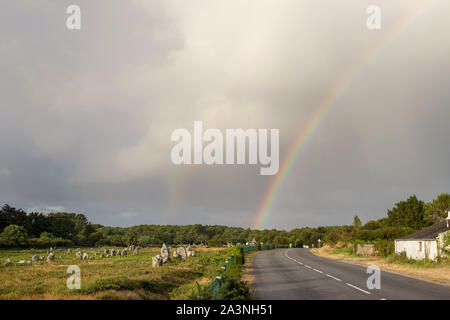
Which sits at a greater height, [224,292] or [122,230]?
[224,292]

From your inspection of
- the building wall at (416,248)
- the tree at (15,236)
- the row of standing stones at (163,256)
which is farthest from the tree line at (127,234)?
the row of standing stones at (163,256)

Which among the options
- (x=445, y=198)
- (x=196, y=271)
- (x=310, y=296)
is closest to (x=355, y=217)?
(x=445, y=198)

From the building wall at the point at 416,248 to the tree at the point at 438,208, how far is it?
5280cm

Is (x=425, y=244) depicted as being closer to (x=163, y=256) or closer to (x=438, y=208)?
(x=163, y=256)

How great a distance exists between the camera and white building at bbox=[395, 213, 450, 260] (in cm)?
3103

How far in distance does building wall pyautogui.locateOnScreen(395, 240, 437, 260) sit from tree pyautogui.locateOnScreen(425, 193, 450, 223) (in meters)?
52.8

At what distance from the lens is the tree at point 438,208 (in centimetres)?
8407

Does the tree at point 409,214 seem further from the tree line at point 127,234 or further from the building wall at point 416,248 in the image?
the building wall at point 416,248

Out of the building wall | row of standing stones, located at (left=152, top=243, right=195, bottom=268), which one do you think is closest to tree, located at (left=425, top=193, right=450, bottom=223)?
the building wall
